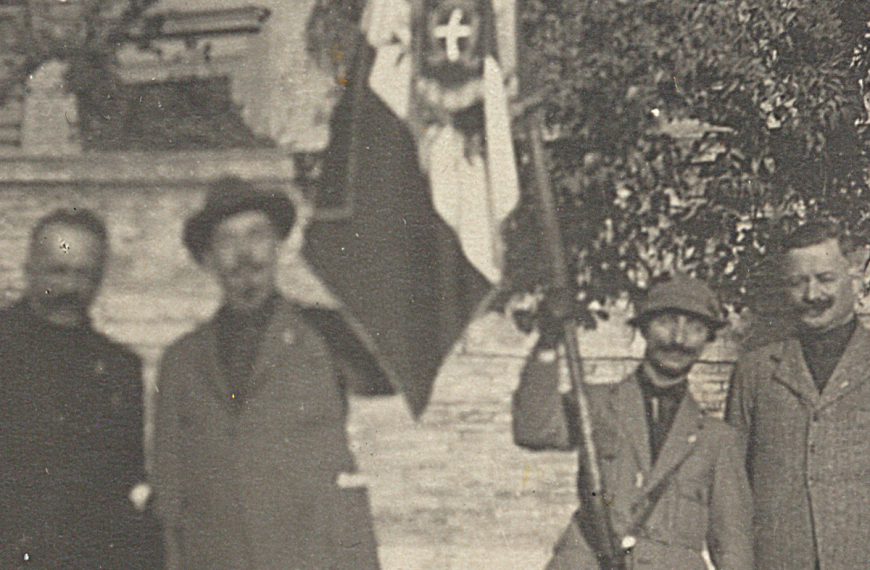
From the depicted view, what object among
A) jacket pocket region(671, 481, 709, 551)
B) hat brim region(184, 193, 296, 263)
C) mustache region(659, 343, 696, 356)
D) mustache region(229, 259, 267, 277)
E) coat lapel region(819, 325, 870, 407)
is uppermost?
hat brim region(184, 193, 296, 263)

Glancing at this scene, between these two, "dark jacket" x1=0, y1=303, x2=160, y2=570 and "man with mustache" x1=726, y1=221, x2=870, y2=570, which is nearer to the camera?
"man with mustache" x1=726, y1=221, x2=870, y2=570

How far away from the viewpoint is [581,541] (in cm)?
308

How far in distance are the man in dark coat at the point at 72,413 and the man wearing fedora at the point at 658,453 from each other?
159 centimetres

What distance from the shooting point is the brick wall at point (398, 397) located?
3.06 metres

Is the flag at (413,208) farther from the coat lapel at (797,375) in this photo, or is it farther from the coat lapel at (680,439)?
the coat lapel at (797,375)

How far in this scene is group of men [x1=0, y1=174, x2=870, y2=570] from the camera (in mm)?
3020

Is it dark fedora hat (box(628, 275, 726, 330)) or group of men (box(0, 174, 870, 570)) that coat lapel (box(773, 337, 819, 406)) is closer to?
group of men (box(0, 174, 870, 570))

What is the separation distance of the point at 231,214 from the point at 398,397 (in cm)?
99

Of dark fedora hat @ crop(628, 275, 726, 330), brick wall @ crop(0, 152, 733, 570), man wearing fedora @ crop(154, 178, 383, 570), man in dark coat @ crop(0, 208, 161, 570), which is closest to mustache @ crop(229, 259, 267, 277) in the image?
man wearing fedora @ crop(154, 178, 383, 570)

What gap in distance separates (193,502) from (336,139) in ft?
5.11

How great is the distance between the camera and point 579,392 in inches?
120

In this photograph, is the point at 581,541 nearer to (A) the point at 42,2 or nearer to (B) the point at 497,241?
(B) the point at 497,241

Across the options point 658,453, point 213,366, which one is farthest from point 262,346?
point 658,453

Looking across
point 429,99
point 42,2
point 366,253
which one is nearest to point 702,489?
point 366,253
